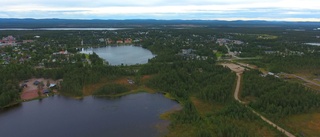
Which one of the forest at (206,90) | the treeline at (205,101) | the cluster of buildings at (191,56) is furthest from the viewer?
the cluster of buildings at (191,56)

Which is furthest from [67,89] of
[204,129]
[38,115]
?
[204,129]

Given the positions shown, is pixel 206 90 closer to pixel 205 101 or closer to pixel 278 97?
pixel 205 101

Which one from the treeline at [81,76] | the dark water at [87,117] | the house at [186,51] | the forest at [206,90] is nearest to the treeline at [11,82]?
the forest at [206,90]

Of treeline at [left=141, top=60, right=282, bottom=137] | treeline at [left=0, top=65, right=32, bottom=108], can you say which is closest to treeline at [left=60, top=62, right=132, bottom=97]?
treeline at [left=0, top=65, right=32, bottom=108]

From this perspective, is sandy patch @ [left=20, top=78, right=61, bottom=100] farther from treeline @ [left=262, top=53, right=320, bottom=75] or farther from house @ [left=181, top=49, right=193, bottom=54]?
treeline @ [left=262, top=53, right=320, bottom=75]

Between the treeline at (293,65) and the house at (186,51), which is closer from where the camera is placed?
the treeline at (293,65)

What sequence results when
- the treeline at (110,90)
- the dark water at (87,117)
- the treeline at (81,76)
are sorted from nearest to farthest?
1. the dark water at (87,117)
2. the treeline at (110,90)
3. the treeline at (81,76)

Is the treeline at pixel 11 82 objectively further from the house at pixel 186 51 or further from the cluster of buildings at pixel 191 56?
the house at pixel 186 51
